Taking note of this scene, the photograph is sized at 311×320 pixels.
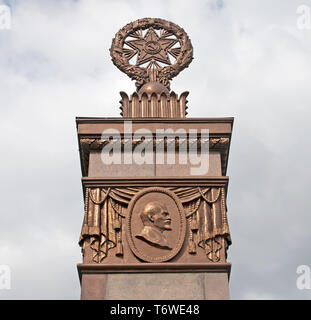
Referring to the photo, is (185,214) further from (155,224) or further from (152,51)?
(152,51)

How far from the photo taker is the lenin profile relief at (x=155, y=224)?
9.76m

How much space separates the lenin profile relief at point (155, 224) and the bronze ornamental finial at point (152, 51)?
253 centimetres

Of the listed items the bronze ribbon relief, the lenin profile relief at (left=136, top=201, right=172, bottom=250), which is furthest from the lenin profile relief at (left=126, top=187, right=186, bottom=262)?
the bronze ribbon relief

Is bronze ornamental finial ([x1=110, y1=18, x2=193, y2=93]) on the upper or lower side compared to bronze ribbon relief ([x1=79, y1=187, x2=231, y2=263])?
upper

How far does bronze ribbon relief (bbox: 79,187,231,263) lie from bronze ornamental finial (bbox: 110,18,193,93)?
249 cm

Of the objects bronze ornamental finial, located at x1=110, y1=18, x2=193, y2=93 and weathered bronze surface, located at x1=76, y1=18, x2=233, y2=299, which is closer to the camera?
weathered bronze surface, located at x1=76, y1=18, x2=233, y2=299

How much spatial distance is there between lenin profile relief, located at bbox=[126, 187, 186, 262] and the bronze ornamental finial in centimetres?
253

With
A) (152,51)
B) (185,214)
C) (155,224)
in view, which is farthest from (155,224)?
(152,51)

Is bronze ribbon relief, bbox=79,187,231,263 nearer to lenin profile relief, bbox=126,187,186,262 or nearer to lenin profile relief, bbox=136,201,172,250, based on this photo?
lenin profile relief, bbox=126,187,186,262

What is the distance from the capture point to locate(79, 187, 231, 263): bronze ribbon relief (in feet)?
32.1

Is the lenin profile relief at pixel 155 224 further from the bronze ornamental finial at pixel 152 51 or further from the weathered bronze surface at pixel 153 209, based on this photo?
the bronze ornamental finial at pixel 152 51

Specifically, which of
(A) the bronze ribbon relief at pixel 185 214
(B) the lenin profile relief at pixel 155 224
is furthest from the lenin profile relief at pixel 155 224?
(A) the bronze ribbon relief at pixel 185 214

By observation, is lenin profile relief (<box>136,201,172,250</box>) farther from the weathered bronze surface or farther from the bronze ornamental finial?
the bronze ornamental finial
